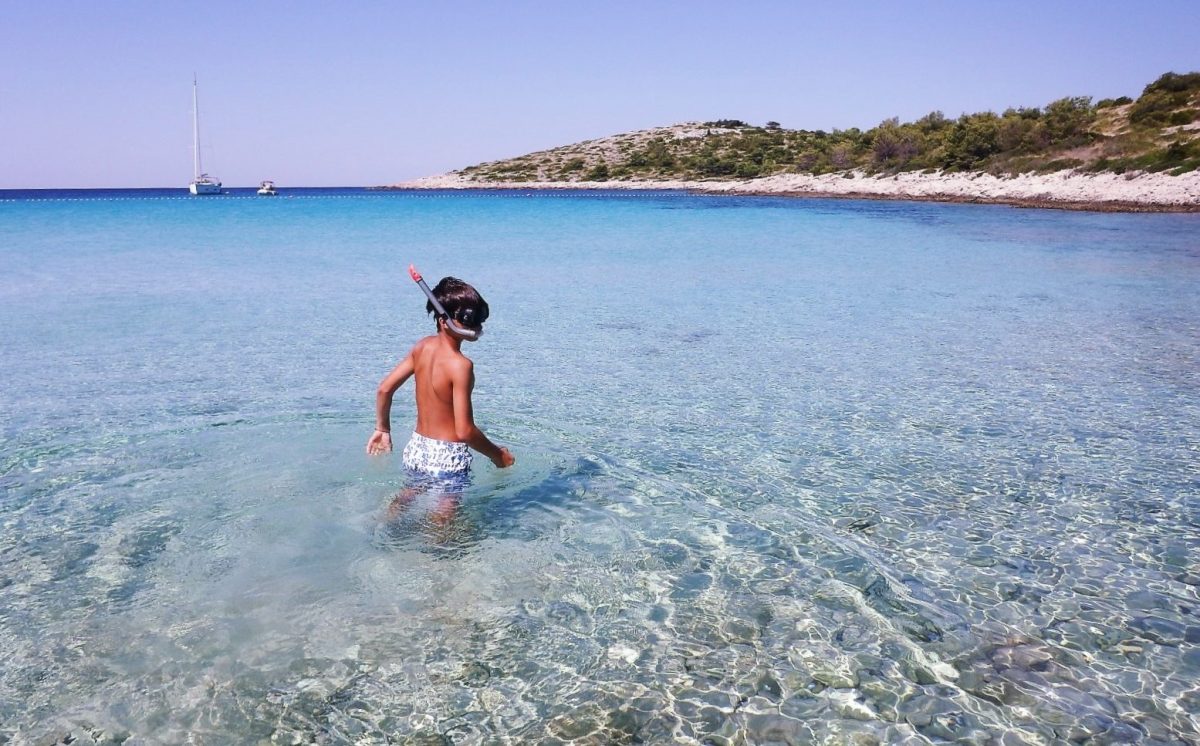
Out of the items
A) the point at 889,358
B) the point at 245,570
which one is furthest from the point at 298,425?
the point at 889,358

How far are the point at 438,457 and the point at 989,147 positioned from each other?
6693 cm

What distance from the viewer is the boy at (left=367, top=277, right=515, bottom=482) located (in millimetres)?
5535

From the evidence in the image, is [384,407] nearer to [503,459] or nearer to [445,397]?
[445,397]

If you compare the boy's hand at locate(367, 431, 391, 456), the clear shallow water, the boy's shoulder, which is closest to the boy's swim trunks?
the boy's hand at locate(367, 431, 391, 456)

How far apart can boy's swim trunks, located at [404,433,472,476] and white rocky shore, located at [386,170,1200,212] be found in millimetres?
45137

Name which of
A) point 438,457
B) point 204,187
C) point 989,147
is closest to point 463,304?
point 438,457

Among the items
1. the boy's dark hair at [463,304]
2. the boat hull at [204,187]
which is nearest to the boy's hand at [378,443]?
the boy's dark hair at [463,304]

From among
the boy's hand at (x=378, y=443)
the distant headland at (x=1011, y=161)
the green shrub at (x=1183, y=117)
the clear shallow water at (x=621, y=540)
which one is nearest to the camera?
the clear shallow water at (x=621, y=540)

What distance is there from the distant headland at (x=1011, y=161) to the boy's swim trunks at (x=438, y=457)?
148 ft

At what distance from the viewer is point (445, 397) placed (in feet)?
18.9

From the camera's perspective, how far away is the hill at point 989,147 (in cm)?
5112

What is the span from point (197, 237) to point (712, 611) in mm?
36219

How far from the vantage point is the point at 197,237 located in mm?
35875

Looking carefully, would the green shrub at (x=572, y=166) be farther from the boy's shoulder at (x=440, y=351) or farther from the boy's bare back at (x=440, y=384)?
the boy's shoulder at (x=440, y=351)
